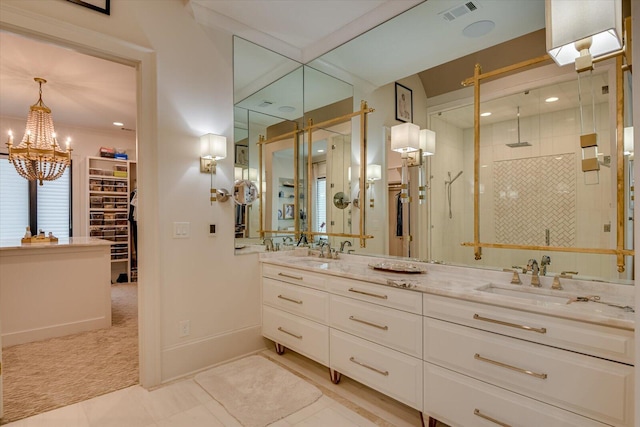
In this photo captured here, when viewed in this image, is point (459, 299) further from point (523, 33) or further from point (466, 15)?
point (466, 15)

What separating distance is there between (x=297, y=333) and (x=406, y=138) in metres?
1.76

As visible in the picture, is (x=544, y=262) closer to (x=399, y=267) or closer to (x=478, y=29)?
(x=399, y=267)

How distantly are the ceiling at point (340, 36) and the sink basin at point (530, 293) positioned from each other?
157cm

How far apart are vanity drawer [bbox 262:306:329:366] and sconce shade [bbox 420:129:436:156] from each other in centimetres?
151

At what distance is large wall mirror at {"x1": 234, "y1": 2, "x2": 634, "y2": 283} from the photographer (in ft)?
5.80

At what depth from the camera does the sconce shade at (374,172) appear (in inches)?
110

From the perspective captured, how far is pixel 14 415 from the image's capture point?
2037 mm

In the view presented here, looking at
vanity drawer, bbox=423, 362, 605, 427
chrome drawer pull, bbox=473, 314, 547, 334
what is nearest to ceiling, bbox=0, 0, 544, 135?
chrome drawer pull, bbox=473, 314, 547, 334

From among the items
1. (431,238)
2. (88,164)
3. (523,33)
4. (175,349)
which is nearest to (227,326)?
(175,349)

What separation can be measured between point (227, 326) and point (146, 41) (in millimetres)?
2310

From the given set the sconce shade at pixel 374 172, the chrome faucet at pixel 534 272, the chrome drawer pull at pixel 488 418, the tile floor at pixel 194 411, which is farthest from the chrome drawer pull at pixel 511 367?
the sconce shade at pixel 374 172

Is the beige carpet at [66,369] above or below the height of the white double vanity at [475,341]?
below

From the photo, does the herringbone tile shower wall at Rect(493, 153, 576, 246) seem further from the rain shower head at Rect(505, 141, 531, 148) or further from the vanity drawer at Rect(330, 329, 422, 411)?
the vanity drawer at Rect(330, 329, 422, 411)

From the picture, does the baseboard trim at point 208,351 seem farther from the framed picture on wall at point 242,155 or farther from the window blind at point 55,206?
the window blind at point 55,206
